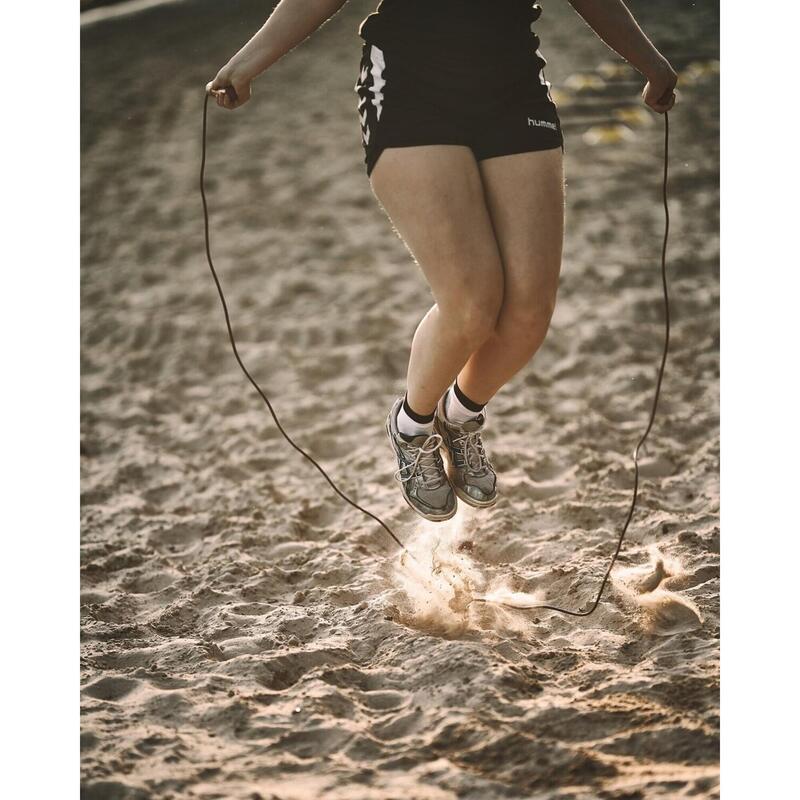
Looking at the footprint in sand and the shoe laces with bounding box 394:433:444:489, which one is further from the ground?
the shoe laces with bounding box 394:433:444:489

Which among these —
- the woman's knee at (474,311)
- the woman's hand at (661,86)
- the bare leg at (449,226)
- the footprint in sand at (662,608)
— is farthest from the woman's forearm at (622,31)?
the footprint in sand at (662,608)

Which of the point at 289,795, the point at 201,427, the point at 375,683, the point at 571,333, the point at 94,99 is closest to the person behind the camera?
the point at 289,795

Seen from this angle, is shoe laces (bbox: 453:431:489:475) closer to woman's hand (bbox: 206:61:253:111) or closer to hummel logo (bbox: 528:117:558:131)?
hummel logo (bbox: 528:117:558:131)

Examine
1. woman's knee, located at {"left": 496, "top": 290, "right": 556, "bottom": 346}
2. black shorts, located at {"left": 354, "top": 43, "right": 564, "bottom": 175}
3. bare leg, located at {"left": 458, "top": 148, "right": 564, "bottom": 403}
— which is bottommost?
woman's knee, located at {"left": 496, "top": 290, "right": 556, "bottom": 346}

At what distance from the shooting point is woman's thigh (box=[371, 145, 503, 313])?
1526 mm

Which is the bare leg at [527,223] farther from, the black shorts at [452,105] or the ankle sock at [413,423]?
the ankle sock at [413,423]

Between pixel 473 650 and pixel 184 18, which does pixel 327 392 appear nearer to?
pixel 184 18

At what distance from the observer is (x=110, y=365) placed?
3576mm

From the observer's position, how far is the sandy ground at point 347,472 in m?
1.59

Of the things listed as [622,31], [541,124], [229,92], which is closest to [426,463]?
[541,124]

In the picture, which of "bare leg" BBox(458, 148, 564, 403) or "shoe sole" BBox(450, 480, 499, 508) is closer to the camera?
"bare leg" BBox(458, 148, 564, 403)

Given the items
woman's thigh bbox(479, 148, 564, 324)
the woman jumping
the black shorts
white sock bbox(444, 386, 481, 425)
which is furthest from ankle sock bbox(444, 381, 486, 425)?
the black shorts

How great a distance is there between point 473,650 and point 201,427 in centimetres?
175
